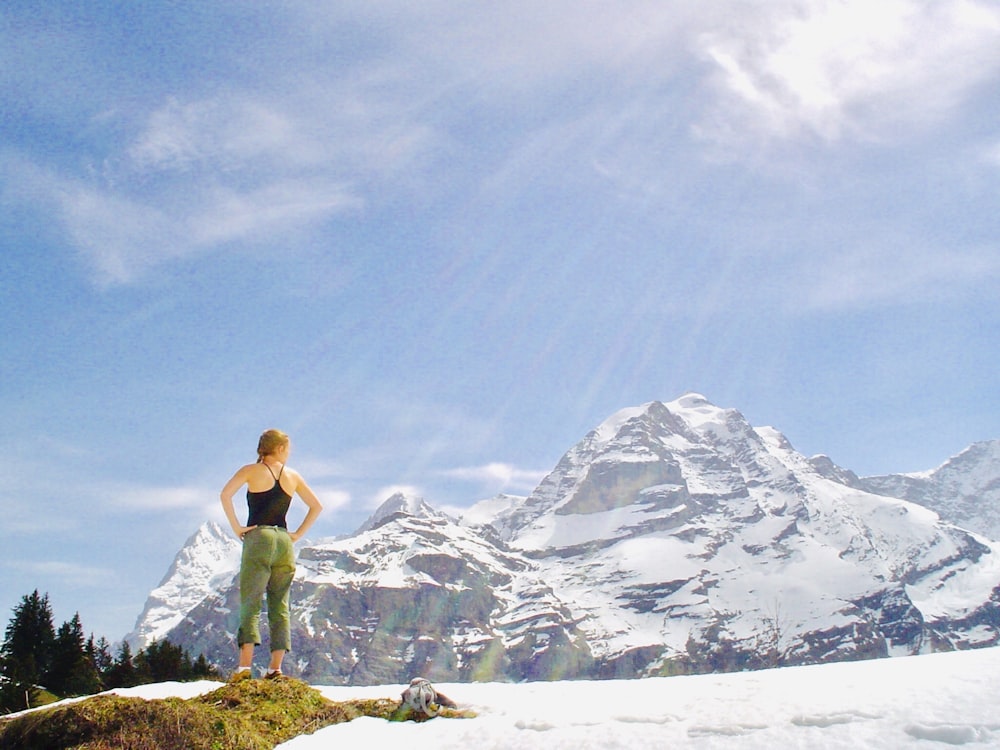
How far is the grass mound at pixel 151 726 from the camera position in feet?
21.6

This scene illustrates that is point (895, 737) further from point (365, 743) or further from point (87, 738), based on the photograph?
point (87, 738)

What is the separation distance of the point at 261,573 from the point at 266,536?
47 cm

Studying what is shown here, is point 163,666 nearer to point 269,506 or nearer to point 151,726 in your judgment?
point 269,506

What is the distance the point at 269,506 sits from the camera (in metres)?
10.4

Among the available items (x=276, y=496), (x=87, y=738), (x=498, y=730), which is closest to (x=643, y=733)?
(x=498, y=730)

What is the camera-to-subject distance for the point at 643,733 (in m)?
6.11

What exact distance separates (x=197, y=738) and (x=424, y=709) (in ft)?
7.35

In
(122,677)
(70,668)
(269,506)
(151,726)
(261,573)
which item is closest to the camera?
(151,726)

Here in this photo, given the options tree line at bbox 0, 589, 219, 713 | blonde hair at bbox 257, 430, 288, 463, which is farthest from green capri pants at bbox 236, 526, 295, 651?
tree line at bbox 0, 589, 219, 713

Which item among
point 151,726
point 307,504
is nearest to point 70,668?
point 307,504

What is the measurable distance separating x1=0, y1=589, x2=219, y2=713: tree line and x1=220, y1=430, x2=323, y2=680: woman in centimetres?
3759

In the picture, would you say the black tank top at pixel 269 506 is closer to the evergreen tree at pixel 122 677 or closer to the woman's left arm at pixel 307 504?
the woman's left arm at pixel 307 504

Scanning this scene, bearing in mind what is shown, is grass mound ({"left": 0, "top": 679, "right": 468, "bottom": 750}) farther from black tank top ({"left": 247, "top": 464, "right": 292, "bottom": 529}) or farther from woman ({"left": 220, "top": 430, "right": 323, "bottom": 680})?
black tank top ({"left": 247, "top": 464, "right": 292, "bottom": 529})

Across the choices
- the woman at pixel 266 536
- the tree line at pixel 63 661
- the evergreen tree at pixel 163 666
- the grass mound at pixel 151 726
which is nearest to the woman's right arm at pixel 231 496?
the woman at pixel 266 536
